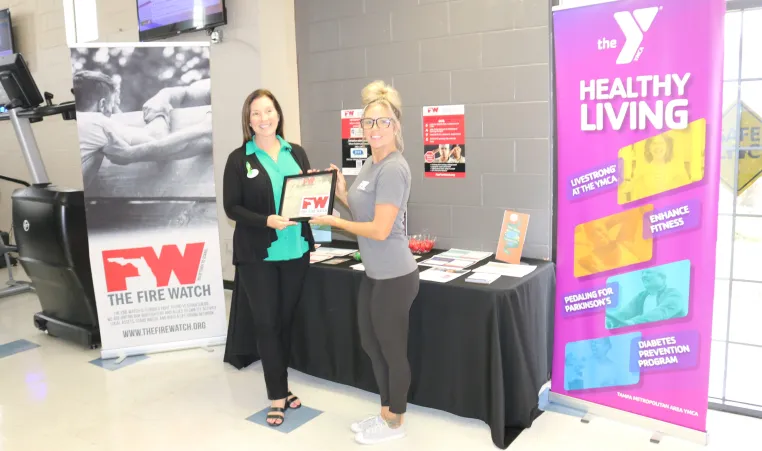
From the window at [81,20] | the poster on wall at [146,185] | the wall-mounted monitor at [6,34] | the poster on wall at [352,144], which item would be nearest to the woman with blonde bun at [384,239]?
the poster on wall at [352,144]

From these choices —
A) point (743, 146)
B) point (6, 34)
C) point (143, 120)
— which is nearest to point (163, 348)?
point (143, 120)

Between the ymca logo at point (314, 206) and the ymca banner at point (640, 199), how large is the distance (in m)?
1.08

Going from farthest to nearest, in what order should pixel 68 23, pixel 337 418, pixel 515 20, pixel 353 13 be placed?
pixel 68 23
pixel 353 13
pixel 515 20
pixel 337 418

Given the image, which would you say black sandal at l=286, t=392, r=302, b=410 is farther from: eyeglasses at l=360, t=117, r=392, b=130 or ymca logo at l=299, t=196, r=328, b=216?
eyeglasses at l=360, t=117, r=392, b=130

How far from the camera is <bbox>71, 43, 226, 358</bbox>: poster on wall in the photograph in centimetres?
347

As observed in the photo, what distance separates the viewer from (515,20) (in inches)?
119

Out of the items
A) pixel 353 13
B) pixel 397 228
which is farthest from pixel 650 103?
pixel 353 13

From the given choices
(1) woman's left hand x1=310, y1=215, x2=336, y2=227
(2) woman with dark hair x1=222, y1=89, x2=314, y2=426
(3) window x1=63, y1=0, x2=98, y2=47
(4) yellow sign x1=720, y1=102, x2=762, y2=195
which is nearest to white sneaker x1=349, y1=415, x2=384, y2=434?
(2) woman with dark hair x1=222, y1=89, x2=314, y2=426

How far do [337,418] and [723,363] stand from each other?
199 centimetres

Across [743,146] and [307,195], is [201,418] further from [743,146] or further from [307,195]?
[743,146]

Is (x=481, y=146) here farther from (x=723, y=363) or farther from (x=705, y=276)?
(x=723, y=363)

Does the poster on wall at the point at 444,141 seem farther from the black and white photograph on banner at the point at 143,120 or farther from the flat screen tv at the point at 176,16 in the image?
the flat screen tv at the point at 176,16

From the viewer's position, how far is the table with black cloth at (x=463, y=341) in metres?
2.52

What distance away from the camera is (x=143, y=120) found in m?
3.52
